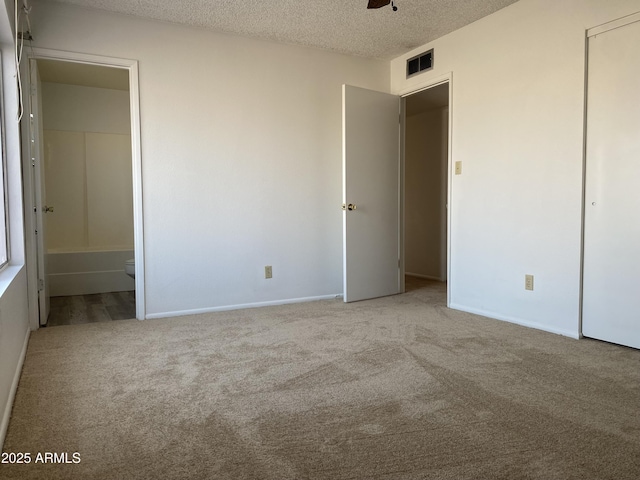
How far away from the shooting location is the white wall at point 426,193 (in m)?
5.90

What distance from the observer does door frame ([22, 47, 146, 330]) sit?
325 cm

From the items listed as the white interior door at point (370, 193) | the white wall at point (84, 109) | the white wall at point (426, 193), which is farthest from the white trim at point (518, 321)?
the white wall at point (84, 109)

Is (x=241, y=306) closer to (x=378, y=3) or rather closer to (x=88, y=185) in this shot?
(x=378, y=3)

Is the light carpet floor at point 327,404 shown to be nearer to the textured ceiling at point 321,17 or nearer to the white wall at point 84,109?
the textured ceiling at point 321,17

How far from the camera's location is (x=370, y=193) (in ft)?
14.3

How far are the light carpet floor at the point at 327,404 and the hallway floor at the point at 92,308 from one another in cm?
48

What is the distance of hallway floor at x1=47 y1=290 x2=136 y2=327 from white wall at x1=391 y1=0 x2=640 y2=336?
303cm

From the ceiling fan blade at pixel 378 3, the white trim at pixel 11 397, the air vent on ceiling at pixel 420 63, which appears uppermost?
the air vent on ceiling at pixel 420 63

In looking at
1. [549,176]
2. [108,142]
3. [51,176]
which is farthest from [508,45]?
[51,176]

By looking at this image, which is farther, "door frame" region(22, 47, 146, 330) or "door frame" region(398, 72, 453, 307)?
"door frame" region(398, 72, 453, 307)

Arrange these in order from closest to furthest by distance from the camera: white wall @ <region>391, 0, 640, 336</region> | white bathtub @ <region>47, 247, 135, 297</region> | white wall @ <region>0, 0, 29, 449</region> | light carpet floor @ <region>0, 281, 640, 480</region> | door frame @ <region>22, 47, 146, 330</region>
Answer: light carpet floor @ <region>0, 281, 640, 480</region>
white wall @ <region>0, 0, 29, 449</region>
white wall @ <region>391, 0, 640, 336</region>
door frame @ <region>22, 47, 146, 330</region>
white bathtub @ <region>47, 247, 135, 297</region>

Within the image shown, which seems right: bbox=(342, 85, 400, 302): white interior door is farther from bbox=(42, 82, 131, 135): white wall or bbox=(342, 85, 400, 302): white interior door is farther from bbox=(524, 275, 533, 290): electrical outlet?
bbox=(42, 82, 131, 135): white wall

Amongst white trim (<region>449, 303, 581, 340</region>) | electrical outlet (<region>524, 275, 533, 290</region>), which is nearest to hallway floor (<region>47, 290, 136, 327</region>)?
white trim (<region>449, 303, 581, 340</region>)

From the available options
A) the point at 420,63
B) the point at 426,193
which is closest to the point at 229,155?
the point at 420,63
